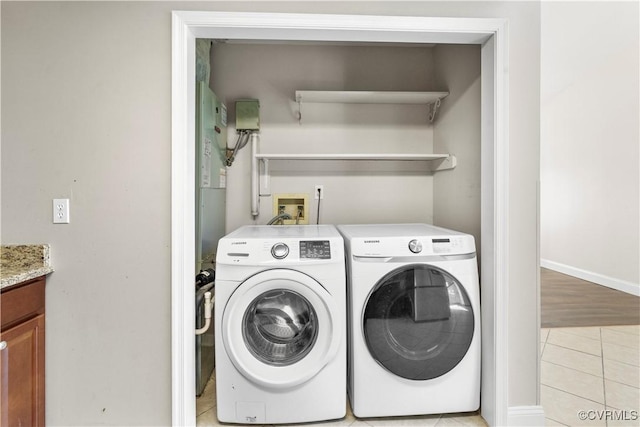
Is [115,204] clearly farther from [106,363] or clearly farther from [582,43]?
[582,43]

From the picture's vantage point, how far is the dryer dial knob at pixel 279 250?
1.55 meters

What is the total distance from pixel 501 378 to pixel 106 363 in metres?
1.77

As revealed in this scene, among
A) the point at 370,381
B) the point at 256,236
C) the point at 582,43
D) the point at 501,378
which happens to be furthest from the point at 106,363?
the point at 582,43

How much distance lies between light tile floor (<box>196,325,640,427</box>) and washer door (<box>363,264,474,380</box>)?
33 cm

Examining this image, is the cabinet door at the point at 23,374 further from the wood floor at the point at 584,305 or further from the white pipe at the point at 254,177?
the wood floor at the point at 584,305

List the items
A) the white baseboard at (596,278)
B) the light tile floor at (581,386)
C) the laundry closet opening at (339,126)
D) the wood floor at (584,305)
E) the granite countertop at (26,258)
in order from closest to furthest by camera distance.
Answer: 1. the granite countertop at (26,258)
2. the light tile floor at (581,386)
3. the laundry closet opening at (339,126)
4. the wood floor at (584,305)
5. the white baseboard at (596,278)

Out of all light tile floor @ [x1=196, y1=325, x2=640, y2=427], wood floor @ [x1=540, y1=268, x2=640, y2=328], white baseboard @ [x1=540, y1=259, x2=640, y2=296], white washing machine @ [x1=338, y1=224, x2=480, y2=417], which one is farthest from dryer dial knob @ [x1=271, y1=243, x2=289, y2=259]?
white baseboard @ [x1=540, y1=259, x2=640, y2=296]

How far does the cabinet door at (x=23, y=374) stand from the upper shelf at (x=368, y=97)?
1.86 metres

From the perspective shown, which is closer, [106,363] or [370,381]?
[106,363]

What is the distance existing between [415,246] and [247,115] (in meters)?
1.47

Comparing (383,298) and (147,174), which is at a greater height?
(147,174)

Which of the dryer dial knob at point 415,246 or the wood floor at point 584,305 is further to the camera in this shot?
the wood floor at point 584,305

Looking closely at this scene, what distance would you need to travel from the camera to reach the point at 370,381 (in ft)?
5.29

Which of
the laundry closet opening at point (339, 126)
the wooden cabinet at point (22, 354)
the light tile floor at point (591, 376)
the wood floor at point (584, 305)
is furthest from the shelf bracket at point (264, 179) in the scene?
the wood floor at point (584, 305)
